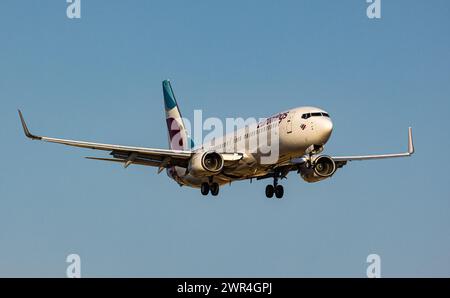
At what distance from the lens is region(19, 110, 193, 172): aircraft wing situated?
5619 centimetres

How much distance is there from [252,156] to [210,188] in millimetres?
4571

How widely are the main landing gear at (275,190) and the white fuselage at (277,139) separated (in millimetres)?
1898

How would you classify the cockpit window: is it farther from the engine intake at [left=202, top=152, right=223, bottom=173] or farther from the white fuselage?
the engine intake at [left=202, top=152, right=223, bottom=173]

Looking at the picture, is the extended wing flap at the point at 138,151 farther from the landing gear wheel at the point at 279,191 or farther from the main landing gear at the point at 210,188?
the landing gear wheel at the point at 279,191

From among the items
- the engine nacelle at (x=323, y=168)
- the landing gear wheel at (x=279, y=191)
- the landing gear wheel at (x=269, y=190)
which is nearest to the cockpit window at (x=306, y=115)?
the engine nacelle at (x=323, y=168)

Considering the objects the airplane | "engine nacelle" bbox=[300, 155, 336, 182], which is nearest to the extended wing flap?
the airplane

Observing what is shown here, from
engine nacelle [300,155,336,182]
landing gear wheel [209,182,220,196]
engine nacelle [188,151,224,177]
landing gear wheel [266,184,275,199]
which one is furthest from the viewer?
landing gear wheel [266,184,275,199]

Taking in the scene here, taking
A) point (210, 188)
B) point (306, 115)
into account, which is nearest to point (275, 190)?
point (210, 188)

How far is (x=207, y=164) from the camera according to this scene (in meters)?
58.7

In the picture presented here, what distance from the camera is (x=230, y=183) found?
62.5 metres

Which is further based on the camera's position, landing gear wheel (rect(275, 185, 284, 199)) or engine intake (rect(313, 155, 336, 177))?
landing gear wheel (rect(275, 185, 284, 199))

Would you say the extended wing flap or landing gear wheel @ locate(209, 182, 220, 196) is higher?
the extended wing flap

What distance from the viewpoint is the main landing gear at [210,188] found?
61.1 meters
